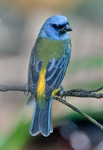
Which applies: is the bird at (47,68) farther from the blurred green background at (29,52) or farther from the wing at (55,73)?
the blurred green background at (29,52)

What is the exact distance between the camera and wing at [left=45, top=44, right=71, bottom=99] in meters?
3.13

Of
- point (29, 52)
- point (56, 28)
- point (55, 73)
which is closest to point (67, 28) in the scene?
point (56, 28)

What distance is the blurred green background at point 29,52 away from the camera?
14.5 feet

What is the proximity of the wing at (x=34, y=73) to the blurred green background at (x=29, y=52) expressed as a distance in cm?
87

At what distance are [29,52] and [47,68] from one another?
9.35 feet

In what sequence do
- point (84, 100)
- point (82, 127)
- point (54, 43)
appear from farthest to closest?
point (82, 127), point (84, 100), point (54, 43)

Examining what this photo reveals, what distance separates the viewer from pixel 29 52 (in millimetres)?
6105

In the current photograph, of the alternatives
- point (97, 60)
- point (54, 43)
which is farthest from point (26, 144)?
point (54, 43)

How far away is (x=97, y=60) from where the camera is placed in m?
4.34

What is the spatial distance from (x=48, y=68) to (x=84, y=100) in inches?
60.3

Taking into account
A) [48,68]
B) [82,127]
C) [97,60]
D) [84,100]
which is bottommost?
[82,127]

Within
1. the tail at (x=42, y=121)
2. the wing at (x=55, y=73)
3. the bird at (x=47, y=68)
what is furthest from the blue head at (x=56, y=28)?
the tail at (x=42, y=121)

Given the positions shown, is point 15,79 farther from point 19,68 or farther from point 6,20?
point 6,20

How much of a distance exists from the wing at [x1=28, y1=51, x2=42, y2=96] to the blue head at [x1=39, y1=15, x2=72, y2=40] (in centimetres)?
23
